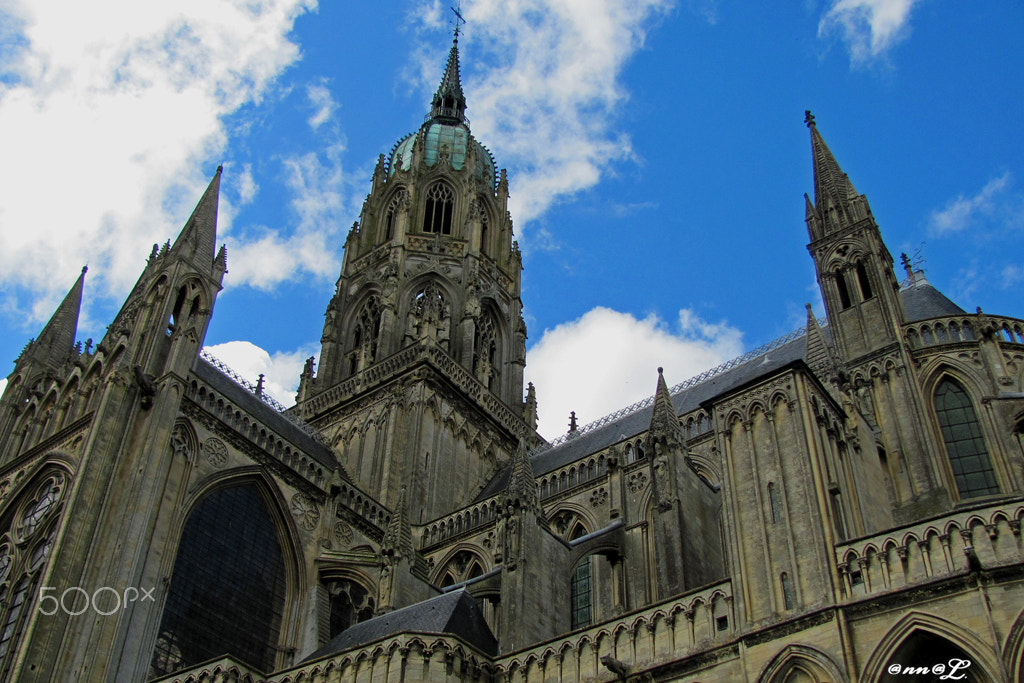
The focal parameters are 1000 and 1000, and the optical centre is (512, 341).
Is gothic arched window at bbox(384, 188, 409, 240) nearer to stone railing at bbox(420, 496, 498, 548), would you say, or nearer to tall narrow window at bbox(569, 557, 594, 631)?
stone railing at bbox(420, 496, 498, 548)

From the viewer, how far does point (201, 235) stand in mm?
27250

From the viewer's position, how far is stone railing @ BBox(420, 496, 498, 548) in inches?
1144

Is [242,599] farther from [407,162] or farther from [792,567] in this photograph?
[407,162]

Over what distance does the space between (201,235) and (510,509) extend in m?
12.0

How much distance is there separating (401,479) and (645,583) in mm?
11251

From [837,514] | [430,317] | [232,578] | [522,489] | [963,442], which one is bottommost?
[837,514]

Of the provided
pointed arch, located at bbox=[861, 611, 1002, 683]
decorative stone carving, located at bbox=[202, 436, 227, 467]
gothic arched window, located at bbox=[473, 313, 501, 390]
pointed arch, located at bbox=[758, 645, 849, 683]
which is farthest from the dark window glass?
pointed arch, located at bbox=[861, 611, 1002, 683]

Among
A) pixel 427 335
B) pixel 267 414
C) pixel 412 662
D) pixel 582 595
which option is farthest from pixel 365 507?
pixel 412 662

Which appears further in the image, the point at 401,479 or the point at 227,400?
the point at 401,479

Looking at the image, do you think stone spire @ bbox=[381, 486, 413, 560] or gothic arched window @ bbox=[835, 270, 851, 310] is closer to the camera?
stone spire @ bbox=[381, 486, 413, 560]

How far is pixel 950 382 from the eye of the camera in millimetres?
24109

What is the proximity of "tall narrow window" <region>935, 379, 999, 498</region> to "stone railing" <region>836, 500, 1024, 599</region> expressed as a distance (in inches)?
357

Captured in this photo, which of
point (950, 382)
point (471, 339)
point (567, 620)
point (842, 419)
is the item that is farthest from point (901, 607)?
point (471, 339)

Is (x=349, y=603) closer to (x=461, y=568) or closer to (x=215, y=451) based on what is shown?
(x=461, y=568)
